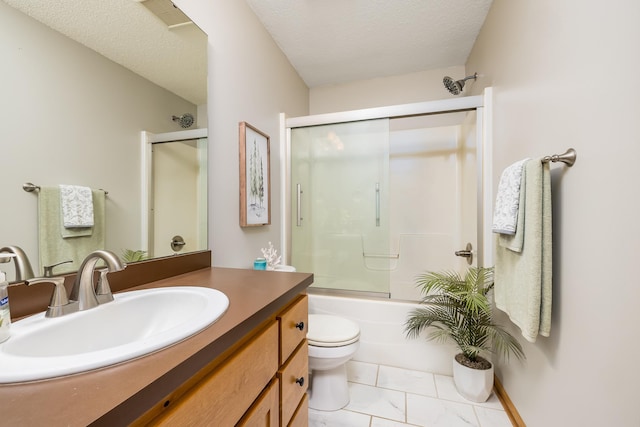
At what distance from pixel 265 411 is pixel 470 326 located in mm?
1316

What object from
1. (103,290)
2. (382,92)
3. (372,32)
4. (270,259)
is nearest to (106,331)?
(103,290)

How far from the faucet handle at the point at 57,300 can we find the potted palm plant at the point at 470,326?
1604 mm

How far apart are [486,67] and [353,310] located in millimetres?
1975

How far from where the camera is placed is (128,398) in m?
0.37

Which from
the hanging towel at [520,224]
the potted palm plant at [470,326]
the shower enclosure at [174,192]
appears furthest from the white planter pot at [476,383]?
the shower enclosure at [174,192]

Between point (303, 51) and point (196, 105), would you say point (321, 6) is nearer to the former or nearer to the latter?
point (303, 51)

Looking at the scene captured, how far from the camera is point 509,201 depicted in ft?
3.89

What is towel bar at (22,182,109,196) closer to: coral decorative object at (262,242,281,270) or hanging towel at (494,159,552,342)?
coral decorative object at (262,242,281,270)

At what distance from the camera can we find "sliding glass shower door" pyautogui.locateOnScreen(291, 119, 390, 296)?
218 centimetres

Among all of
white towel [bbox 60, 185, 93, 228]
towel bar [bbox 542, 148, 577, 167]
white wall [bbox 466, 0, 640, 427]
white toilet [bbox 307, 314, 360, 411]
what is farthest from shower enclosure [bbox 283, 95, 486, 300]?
white towel [bbox 60, 185, 93, 228]

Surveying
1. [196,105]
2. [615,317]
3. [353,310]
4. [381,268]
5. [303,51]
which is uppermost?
[303,51]

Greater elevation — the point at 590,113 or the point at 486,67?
the point at 486,67

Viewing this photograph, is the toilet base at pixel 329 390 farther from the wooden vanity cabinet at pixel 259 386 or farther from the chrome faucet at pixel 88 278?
the chrome faucet at pixel 88 278

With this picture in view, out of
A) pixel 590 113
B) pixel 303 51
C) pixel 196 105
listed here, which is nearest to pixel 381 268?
pixel 590 113
